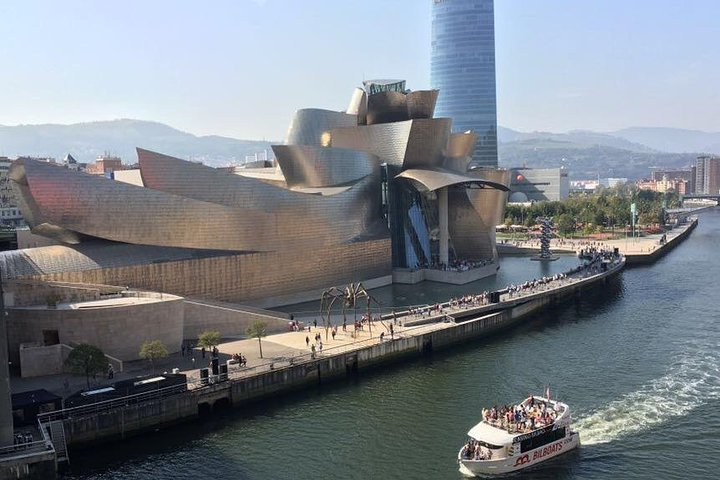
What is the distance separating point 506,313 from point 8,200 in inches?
3481

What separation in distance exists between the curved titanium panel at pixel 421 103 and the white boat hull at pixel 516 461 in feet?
140

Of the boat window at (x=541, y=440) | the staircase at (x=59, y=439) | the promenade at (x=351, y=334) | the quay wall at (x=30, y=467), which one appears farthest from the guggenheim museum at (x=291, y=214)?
the boat window at (x=541, y=440)

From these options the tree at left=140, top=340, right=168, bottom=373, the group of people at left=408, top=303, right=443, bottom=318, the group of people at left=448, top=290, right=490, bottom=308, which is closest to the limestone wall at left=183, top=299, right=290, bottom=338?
the tree at left=140, top=340, right=168, bottom=373

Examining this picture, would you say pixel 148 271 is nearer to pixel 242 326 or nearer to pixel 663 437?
pixel 242 326

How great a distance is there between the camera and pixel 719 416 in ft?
87.5

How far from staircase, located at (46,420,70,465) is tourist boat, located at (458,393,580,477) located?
46.1ft

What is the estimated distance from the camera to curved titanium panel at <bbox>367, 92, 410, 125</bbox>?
6225 cm

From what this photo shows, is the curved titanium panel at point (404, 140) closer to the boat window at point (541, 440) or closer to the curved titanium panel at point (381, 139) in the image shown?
the curved titanium panel at point (381, 139)

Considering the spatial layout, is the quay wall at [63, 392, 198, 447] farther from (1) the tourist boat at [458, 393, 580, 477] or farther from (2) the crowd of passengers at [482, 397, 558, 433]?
(2) the crowd of passengers at [482, 397, 558, 433]

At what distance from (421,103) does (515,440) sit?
4400cm

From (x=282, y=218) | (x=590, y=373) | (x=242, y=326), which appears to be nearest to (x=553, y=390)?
(x=590, y=373)

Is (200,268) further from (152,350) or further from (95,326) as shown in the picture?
(152,350)

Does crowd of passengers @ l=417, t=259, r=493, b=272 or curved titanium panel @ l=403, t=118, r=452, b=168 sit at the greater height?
curved titanium panel @ l=403, t=118, r=452, b=168

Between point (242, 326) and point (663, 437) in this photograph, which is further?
point (242, 326)
